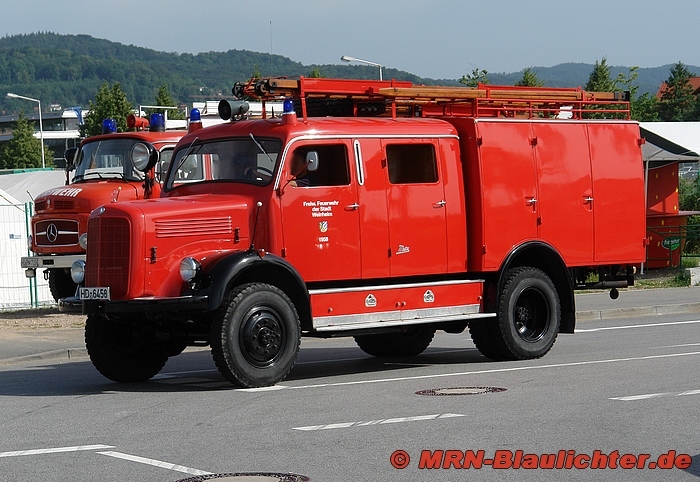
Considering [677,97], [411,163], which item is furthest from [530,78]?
[677,97]

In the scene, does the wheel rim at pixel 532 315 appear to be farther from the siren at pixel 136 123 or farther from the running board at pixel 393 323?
the siren at pixel 136 123

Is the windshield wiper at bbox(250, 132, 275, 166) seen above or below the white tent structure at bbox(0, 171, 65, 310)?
above

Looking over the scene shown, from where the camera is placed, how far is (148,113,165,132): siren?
20.9 metres

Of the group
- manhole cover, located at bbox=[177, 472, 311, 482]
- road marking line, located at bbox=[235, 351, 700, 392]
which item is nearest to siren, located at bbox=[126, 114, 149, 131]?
road marking line, located at bbox=[235, 351, 700, 392]

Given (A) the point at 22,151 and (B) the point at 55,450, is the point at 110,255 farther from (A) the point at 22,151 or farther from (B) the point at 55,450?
(A) the point at 22,151

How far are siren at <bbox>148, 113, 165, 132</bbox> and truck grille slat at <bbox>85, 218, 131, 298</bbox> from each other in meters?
8.68

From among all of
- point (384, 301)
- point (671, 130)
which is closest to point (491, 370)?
point (384, 301)

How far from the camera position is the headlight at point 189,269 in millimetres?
11984

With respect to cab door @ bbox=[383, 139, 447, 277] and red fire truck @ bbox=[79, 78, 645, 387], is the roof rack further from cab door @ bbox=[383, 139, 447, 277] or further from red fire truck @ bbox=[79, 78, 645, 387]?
cab door @ bbox=[383, 139, 447, 277]

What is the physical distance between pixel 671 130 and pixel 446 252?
929 inches

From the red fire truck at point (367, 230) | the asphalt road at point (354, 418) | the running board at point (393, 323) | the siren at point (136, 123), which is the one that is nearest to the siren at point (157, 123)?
the siren at point (136, 123)

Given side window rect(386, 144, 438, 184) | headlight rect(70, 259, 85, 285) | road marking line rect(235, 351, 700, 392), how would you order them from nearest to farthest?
1. road marking line rect(235, 351, 700, 392)
2. headlight rect(70, 259, 85, 285)
3. side window rect(386, 144, 438, 184)

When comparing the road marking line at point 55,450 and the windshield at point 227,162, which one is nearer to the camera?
the road marking line at point 55,450

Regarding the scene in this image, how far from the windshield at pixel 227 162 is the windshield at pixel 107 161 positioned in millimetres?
6508
